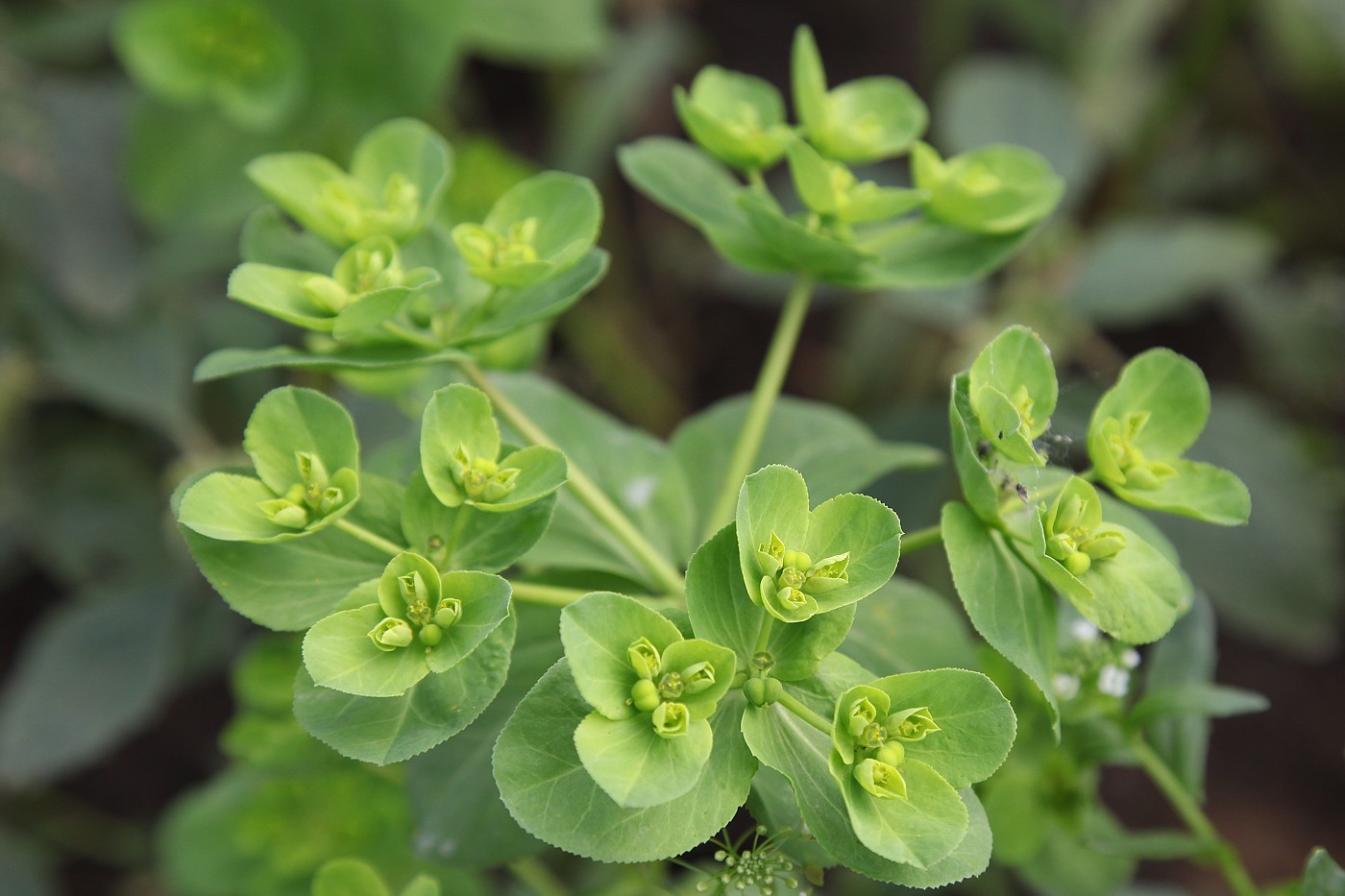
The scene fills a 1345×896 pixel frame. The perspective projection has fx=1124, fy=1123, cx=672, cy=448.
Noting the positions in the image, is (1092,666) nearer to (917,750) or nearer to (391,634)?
(917,750)

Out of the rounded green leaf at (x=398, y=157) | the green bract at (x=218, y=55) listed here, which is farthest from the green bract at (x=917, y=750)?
the green bract at (x=218, y=55)

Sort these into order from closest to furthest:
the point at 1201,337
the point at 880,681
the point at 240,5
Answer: the point at 880,681 < the point at 240,5 < the point at 1201,337

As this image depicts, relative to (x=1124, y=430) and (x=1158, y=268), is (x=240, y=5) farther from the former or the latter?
(x=1158, y=268)

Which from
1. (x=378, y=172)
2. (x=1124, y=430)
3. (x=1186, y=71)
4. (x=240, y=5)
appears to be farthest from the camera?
(x=1186, y=71)

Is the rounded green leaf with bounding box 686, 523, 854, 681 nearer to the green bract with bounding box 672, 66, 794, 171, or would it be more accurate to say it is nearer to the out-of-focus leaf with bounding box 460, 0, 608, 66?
the green bract with bounding box 672, 66, 794, 171

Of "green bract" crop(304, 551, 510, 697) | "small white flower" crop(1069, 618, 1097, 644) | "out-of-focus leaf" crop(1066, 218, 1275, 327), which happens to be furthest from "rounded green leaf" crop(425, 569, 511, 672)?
"out-of-focus leaf" crop(1066, 218, 1275, 327)

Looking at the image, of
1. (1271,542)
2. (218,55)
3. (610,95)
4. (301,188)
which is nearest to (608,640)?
(301,188)

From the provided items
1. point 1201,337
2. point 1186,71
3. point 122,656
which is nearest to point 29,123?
point 122,656
